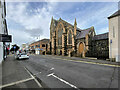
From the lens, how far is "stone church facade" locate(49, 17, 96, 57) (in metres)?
20.9

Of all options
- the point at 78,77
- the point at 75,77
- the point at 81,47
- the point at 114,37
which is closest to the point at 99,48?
the point at 81,47

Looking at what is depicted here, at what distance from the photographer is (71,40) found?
25.7m

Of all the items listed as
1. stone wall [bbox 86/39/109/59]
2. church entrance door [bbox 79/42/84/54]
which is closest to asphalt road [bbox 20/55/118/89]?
stone wall [bbox 86/39/109/59]

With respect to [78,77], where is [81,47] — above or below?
above

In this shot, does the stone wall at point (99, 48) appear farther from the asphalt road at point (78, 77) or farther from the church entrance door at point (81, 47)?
the asphalt road at point (78, 77)

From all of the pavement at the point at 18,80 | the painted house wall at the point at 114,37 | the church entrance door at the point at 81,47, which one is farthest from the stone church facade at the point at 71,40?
the pavement at the point at 18,80

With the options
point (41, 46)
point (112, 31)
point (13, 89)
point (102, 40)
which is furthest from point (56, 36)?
point (13, 89)

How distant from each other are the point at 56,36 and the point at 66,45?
8.57m

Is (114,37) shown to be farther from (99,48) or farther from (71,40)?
(71,40)

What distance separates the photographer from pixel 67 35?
87.0 ft

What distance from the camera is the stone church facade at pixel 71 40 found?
68.6 feet

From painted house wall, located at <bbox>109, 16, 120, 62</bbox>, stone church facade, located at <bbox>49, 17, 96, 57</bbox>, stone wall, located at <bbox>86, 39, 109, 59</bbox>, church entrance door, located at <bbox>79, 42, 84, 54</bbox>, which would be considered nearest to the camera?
painted house wall, located at <bbox>109, 16, 120, 62</bbox>

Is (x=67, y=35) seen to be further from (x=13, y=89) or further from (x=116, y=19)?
(x=13, y=89)

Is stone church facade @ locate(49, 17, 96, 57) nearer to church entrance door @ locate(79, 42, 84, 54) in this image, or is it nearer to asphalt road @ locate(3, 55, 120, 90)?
church entrance door @ locate(79, 42, 84, 54)
